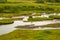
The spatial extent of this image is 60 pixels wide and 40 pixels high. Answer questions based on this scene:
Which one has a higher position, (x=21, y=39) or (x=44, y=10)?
(x=21, y=39)

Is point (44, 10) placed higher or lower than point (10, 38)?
lower

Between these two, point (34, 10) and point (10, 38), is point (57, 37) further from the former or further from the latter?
point (34, 10)

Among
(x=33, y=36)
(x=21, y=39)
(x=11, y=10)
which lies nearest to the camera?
(x=21, y=39)

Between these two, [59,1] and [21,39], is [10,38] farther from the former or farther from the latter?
[59,1]

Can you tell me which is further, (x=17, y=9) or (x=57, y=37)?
(x=17, y=9)

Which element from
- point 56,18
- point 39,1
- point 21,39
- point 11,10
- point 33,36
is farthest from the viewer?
point 39,1

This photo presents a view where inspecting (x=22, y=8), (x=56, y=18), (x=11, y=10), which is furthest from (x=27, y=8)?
(x=56, y=18)

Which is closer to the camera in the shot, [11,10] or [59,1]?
[11,10]

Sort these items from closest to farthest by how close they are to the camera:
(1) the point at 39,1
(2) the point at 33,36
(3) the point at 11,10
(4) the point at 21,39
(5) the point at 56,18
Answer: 1. (4) the point at 21,39
2. (2) the point at 33,36
3. (5) the point at 56,18
4. (3) the point at 11,10
5. (1) the point at 39,1

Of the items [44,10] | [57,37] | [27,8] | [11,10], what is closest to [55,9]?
[44,10]
